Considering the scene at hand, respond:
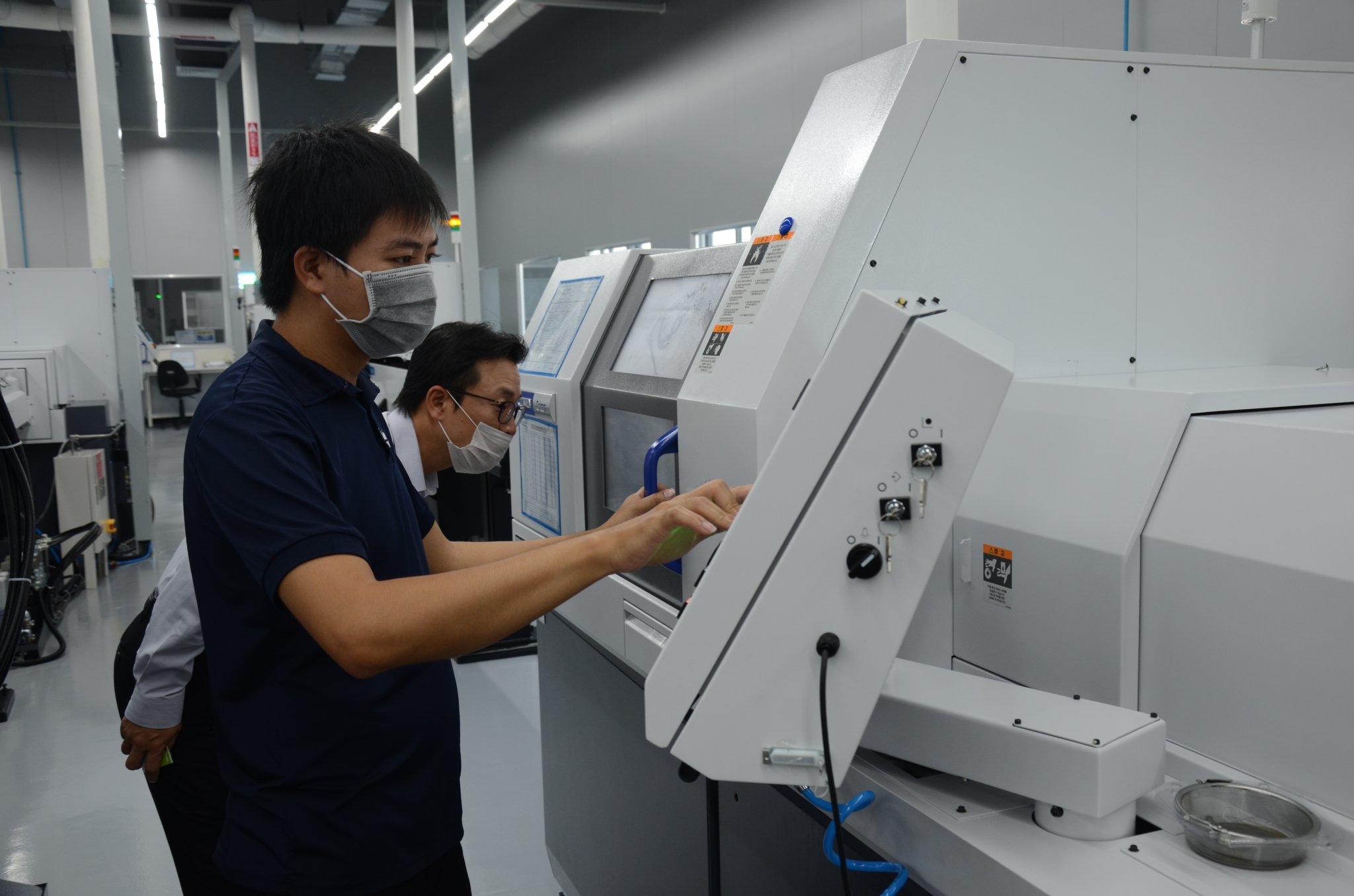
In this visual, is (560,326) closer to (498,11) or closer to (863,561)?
(863,561)

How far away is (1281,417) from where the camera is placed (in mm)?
1151

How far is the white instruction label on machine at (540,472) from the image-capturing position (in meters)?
2.28

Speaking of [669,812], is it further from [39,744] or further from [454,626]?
[39,744]

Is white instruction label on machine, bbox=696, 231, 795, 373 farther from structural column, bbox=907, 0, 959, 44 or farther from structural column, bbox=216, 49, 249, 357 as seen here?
structural column, bbox=216, 49, 249, 357

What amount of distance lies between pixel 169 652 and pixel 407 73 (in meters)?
7.11

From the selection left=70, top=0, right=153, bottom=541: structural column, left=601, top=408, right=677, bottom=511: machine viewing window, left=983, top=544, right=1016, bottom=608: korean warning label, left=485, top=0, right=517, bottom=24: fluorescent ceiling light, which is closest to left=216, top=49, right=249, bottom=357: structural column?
left=485, top=0, right=517, bottom=24: fluorescent ceiling light

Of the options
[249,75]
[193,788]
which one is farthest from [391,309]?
[249,75]

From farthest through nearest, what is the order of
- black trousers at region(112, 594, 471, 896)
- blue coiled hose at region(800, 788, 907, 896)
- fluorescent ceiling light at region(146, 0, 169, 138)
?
fluorescent ceiling light at region(146, 0, 169, 138)
black trousers at region(112, 594, 471, 896)
blue coiled hose at region(800, 788, 907, 896)

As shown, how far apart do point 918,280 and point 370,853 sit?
1039 mm

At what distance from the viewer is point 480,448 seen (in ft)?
7.55

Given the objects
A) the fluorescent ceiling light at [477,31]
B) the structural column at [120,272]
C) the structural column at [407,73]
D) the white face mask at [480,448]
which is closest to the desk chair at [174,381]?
the fluorescent ceiling light at [477,31]

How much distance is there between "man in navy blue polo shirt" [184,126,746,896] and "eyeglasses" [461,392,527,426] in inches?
37.7

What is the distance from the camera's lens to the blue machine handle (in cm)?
157

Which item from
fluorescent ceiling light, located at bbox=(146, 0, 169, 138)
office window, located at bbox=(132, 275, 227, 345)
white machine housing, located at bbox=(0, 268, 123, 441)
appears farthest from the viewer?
office window, located at bbox=(132, 275, 227, 345)
